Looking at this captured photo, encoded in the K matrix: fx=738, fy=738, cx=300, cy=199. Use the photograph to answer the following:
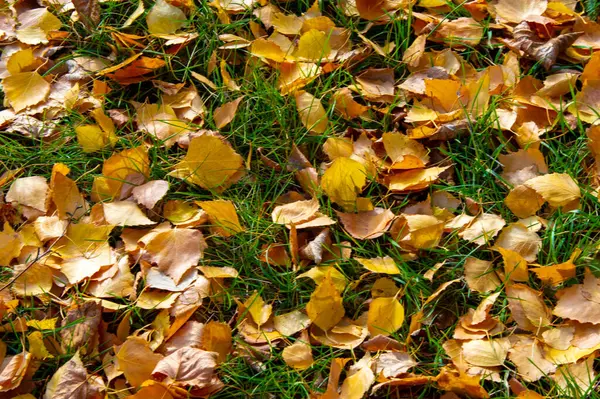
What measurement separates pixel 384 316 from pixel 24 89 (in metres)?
1.27

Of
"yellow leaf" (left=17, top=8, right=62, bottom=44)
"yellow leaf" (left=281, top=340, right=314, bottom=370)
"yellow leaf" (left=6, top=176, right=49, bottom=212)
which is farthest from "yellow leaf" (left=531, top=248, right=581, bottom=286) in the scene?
"yellow leaf" (left=17, top=8, right=62, bottom=44)

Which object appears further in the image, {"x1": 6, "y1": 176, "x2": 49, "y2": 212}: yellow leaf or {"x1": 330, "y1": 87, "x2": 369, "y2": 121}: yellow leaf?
{"x1": 330, "y1": 87, "x2": 369, "y2": 121}: yellow leaf

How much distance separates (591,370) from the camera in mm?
1633

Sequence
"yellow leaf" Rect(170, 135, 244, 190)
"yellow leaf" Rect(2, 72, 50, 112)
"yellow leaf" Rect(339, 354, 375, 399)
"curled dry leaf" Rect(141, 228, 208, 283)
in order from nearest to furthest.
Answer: "yellow leaf" Rect(339, 354, 375, 399), "curled dry leaf" Rect(141, 228, 208, 283), "yellow leaf" Rect(170, 135, 244, 190), "yellow leaf" Rect(2, 72, 50, 112)

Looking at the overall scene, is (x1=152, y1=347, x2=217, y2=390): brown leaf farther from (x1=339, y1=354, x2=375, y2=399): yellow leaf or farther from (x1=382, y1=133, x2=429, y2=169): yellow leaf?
(x1=382, y1=133, x2=429, y2=169): yellow leaf

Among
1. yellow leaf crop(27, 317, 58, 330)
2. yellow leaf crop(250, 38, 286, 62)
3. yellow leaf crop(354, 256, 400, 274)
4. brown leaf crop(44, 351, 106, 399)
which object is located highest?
yellow leaf crop(250, 38, 286, 62)

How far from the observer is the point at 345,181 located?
6.34 ft

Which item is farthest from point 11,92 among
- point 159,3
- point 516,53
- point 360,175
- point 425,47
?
point 516,53

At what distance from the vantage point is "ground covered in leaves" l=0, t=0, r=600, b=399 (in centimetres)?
170

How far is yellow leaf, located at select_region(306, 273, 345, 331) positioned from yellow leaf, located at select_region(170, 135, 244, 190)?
436 millimetres

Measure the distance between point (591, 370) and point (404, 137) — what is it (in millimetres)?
761

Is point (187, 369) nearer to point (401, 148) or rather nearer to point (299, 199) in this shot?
point (299, 199)

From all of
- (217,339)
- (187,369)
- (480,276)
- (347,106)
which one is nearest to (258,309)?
(217,339)

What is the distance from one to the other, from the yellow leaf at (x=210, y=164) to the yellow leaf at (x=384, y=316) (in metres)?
0.54
